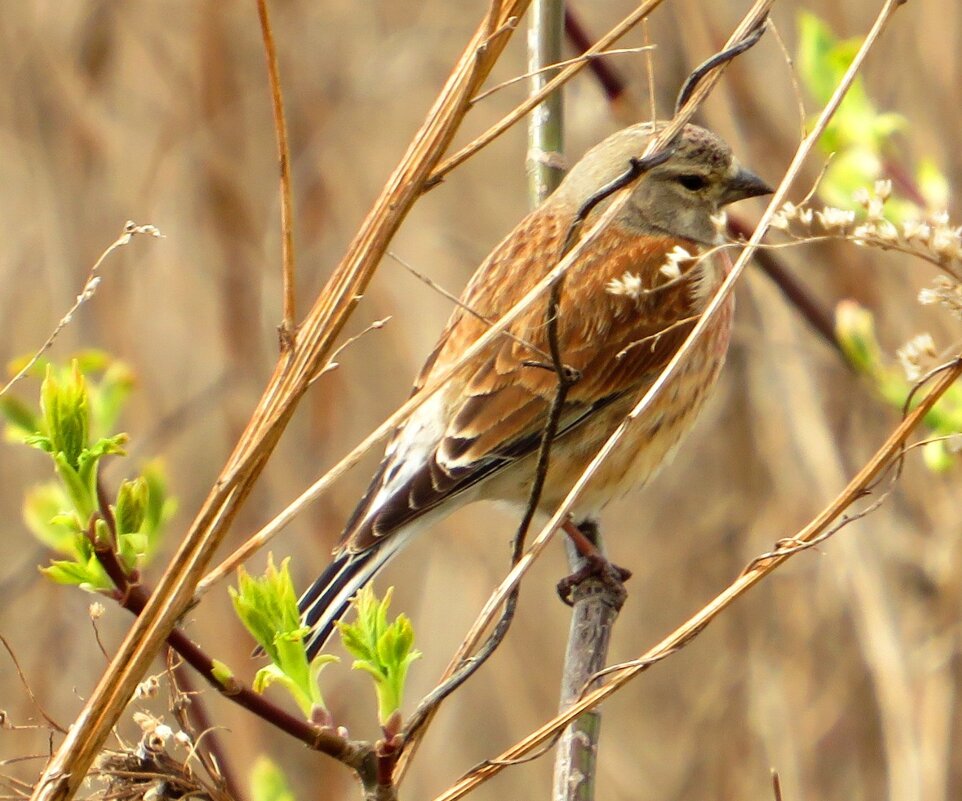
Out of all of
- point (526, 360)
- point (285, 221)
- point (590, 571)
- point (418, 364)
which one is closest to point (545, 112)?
point (526, 360)

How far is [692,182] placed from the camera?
9.74ft

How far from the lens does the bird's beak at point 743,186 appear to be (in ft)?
9.52

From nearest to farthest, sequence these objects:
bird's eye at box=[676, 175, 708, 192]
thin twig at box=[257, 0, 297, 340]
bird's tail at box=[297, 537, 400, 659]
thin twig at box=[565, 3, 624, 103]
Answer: thin twig at box=[257, 0, 297, 340]
bird's tail at box=[297, 537, 400, 659]
thin twig at box=[565, 3, 624, 103]
bird's eye at box=[676, 175, 708, 192]

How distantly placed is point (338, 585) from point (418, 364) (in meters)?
1.79

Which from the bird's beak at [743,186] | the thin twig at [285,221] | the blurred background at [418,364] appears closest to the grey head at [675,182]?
the bird's beak at [743,186]

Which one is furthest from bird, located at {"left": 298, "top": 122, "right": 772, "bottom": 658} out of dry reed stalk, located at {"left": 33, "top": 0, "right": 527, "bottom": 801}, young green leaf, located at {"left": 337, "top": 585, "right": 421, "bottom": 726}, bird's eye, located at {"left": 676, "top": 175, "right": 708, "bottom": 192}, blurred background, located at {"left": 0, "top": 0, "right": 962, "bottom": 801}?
dry reed stalk, located at {"left": 33, "top": 0, "right": 527, "bottom": 801}

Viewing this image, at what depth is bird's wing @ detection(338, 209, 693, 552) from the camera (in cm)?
271

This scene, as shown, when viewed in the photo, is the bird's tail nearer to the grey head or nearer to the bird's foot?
the bird's foot

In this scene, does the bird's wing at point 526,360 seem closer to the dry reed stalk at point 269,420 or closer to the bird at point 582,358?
the bird at point 582,358

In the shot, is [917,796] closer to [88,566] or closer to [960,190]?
[960,190]

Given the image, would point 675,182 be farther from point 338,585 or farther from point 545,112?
point 338,585

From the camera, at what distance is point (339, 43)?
435cm

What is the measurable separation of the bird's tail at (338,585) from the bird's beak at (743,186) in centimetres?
110

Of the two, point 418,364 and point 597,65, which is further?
point 418,364
